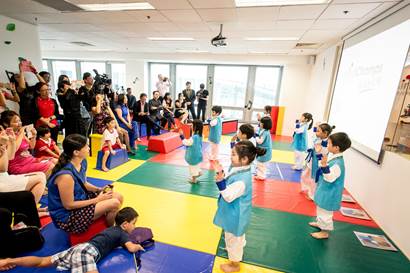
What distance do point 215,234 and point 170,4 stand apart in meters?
3.55

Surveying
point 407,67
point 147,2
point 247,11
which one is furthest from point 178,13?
point 407,67

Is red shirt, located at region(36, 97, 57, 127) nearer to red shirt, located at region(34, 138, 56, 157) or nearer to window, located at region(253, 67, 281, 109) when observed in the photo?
red shirt, located at region(34, 138, 56, 157)

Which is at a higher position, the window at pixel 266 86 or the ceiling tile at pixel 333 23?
the ceiling tile at pixel 333 23

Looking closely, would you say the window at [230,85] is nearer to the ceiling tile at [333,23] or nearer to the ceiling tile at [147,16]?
the ceiling tile at [333,23]

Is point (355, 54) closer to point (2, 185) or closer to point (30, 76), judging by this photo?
point (2, 185)

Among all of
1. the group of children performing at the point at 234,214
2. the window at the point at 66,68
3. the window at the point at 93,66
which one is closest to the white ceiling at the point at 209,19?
the group of children performing at the point at 234,214

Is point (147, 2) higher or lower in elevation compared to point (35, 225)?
higher

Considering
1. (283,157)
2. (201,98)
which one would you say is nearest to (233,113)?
(201,98)

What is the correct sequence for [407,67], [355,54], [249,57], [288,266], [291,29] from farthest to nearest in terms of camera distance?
1. [249,57]
2. [291,29]
3. [355,54]
4. [407,67]
5. [288,266]

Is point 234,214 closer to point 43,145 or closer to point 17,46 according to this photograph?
point 43,145

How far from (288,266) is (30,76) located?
6.13 meters

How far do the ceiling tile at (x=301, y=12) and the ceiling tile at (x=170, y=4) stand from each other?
5.17ft

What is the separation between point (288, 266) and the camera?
2062 mm

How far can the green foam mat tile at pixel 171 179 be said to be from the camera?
3556mm
